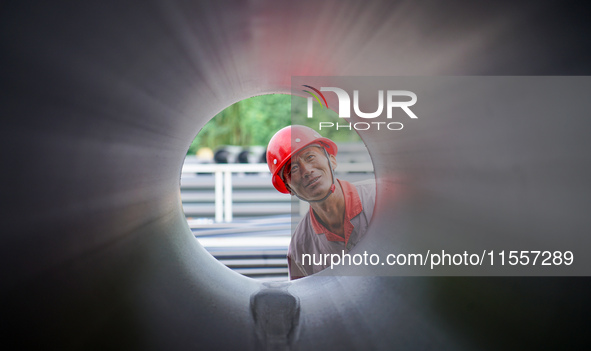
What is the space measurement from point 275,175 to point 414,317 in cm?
139

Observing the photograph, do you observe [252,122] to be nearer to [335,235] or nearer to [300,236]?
[300,236]

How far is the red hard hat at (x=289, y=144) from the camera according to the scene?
1944 millimetres

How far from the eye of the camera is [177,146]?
974 mm

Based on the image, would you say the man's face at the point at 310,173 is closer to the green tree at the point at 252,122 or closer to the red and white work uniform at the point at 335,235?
the red and white work uniform at the point at 335,235

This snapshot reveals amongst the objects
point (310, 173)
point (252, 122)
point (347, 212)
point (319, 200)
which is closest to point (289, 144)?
point (310, 173)

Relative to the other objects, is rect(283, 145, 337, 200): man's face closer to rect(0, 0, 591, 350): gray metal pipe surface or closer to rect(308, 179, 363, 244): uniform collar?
rect(308, 179, 363, 244): uniform collar

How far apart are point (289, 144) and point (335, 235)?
1.62ft

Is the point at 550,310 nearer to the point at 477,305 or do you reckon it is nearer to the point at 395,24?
the point at 477,305

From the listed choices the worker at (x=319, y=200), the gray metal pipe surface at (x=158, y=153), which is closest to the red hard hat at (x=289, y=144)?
the worker at (x=319, y=200)

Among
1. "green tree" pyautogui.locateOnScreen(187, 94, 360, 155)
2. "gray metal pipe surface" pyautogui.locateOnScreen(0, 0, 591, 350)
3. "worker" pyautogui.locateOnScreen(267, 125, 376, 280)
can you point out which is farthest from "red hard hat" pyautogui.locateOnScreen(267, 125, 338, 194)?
"green tree" pyautogui.locateOnScreen(187, 94, 360, 155)

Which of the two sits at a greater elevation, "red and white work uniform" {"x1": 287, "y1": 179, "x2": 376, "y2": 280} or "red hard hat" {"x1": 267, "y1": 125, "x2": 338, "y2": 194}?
"red hard hat" {"x1": 267, "y1": 125, "x2": 338, "y2": 194}

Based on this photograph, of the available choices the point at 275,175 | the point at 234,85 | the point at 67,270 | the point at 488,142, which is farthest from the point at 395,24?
the point at 275,175

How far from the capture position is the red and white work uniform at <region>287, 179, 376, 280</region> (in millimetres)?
1837

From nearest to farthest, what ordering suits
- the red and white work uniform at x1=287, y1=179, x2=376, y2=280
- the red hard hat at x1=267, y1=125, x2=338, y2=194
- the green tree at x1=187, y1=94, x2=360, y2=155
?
the red and white work uniform at x1=287, y1=179, x2=376, y2=280, the red hard hat at x1=267, y1=125, x2=338, y2=194, the green tree at x1=187, y1=94, x2=360, y2=155
